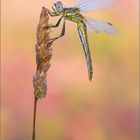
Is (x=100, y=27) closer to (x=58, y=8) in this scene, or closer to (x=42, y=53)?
(x=58, y=8)

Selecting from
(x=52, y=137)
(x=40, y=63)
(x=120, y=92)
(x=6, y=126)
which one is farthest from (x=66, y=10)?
(x=120, y=92)

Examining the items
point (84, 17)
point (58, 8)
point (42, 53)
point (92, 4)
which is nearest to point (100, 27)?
point (92, 4)

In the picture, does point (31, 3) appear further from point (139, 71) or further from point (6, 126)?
point (6, 126)

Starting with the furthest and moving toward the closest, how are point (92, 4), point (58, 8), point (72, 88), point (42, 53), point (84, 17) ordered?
point (72, 88)
point (92, 4)
point (84, 17)
point (58, 8)
point (42, 53)

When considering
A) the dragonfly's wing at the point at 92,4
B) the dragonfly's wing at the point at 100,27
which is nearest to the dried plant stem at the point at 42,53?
the dragonfly's wing at the point at 92,4

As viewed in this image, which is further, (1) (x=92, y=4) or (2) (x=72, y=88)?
(2) (x=72, y=88)

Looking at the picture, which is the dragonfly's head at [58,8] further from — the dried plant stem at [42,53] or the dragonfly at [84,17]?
the dried plant stem at [42,53]
